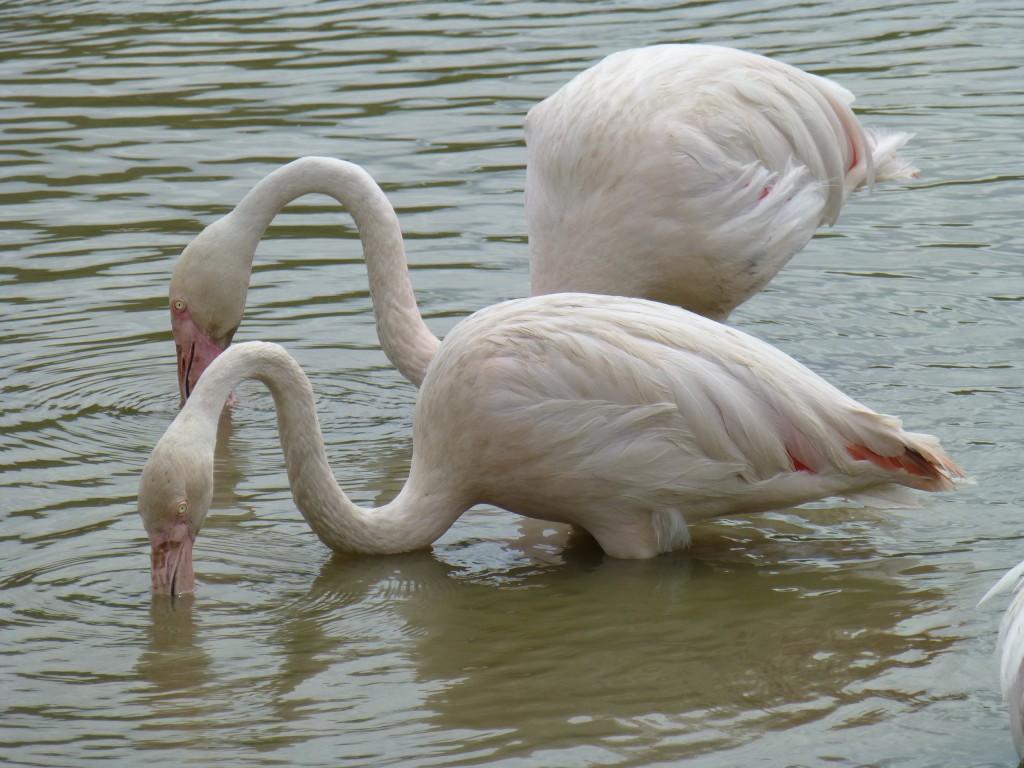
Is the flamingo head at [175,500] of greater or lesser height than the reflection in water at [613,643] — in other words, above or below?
above

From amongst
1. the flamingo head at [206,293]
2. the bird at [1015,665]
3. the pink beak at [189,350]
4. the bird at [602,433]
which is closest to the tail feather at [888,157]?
the bird at [602,433]

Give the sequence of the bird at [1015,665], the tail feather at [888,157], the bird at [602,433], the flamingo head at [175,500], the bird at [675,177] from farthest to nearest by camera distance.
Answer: the tail feather at [888,157] → the bird at [675,177] → the bird at [602,433] → the flamingo head at [175,500] → the bird at [1015,665]

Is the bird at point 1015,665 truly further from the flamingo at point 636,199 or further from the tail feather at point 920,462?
the flamingo at point 636,199

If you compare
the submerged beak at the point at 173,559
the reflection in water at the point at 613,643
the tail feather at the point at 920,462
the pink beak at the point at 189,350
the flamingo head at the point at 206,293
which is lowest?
the reflection in water at the point at 613,643

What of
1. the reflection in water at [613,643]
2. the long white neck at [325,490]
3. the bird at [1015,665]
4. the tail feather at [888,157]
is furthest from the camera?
the tail feather at [888,157]

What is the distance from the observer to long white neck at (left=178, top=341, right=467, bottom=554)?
225 inches

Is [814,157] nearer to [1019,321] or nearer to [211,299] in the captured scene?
[1019,321]

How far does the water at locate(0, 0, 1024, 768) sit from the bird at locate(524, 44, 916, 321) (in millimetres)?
680

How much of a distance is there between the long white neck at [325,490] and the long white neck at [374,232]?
1246mm

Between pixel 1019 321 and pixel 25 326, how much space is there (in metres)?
4.40

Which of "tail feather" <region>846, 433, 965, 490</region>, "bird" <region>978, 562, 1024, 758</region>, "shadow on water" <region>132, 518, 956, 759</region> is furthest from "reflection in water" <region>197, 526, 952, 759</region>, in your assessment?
"bird" <region>978, 562, 1024, 758</region>

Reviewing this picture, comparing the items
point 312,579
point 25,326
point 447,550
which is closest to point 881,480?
point 447,550

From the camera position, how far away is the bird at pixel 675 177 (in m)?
6.96

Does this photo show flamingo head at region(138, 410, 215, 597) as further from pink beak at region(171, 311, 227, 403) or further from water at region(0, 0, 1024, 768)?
pink beak at region(171, 311, 227, 403)
